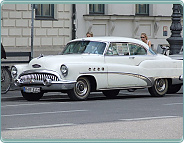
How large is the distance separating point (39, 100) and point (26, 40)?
37.3 ft

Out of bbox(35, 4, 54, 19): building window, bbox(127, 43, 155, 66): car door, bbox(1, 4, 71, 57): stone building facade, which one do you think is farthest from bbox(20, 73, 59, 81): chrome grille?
bbox(35, 4, 54, 19): building window

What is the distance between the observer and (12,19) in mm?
28609

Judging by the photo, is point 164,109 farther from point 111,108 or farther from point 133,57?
point 133,57

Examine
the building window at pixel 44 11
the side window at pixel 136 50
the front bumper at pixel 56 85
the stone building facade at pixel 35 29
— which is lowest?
the front bumper at pixel 56 85

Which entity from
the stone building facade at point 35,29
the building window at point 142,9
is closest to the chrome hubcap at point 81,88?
the stone building facade at point 35,29

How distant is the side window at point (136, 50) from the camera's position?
19031 mm

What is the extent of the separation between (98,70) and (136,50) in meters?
1.68

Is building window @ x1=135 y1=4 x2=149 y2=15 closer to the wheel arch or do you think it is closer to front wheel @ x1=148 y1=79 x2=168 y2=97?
front wheel @ x1=148 y1=79 x2=168 y2=97

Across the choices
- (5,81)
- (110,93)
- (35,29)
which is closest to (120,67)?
(110,93)

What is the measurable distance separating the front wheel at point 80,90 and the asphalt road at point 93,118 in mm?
223

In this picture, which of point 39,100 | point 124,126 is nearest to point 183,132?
point 124,126

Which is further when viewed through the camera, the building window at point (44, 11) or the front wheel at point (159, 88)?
the building window at point (44, 11)

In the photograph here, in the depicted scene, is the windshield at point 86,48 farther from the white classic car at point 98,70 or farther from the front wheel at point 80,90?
the front wheel at point 80,90

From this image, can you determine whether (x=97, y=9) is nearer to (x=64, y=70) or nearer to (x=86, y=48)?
(x=86, y=48)
